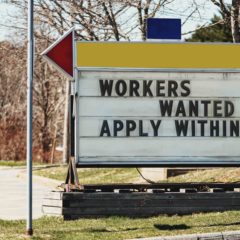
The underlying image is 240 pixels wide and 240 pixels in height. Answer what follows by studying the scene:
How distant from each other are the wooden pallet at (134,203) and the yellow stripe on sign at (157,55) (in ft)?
7.82

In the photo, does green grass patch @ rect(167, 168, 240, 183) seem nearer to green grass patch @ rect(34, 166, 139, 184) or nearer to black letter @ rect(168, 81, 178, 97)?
green grass patch @ rect(34, 166, 139, 184)

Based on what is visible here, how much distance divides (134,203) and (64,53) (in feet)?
9.71

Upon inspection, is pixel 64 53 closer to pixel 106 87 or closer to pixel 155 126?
pixel 106 87

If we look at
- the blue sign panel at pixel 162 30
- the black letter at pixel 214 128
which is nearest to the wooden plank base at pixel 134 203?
the black letter at pixel 214 128

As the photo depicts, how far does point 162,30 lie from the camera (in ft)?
44.5

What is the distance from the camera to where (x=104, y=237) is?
10359 millimetres

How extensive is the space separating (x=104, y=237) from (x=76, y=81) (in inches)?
142

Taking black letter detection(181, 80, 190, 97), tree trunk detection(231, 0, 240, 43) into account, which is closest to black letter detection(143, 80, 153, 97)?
black letter detection(181, 80, 190, 97)

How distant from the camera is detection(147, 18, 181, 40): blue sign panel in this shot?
13.5 m

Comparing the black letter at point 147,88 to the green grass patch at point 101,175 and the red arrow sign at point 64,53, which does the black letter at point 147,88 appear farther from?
the green grass patch at point 101,175

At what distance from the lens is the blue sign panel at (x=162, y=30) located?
1348 centimetres

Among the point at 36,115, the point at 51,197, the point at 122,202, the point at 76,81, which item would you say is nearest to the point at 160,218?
the point at 122,202

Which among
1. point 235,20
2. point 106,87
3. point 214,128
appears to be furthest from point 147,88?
point 235,20

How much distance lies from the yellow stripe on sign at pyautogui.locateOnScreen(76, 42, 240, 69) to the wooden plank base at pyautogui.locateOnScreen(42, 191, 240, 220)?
2398 millimetres
